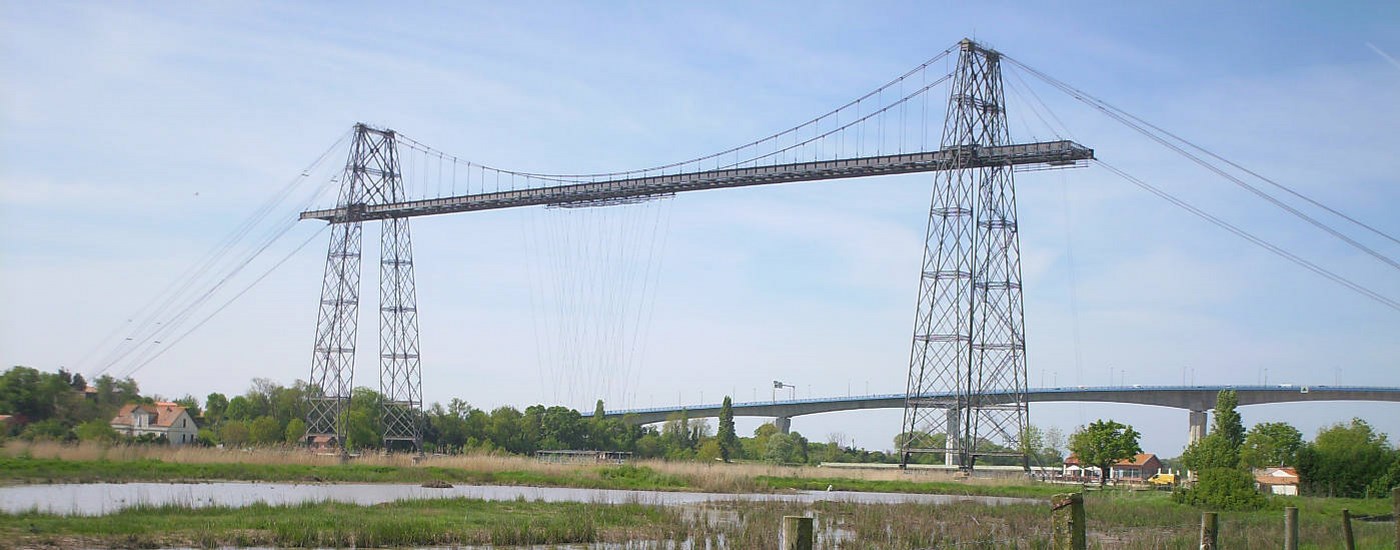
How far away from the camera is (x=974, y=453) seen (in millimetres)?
50188

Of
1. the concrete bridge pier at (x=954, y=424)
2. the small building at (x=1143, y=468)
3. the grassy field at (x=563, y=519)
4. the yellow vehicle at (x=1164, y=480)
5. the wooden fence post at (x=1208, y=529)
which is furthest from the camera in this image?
the small building at (x=1143, y=468)

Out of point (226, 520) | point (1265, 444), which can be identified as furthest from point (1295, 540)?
point (1265, 444)

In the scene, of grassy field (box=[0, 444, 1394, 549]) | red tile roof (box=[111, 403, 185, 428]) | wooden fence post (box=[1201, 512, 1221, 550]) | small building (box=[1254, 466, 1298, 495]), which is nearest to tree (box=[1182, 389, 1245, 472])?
small building (box=[1254, 466, 1298, 495])

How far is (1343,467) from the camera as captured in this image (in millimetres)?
53625

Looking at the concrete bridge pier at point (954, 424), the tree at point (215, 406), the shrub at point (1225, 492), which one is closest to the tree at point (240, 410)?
the tree at point (215, 406)

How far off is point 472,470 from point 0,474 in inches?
678

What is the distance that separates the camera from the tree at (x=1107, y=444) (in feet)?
199

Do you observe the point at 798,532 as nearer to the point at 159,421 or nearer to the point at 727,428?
the point at 159,421

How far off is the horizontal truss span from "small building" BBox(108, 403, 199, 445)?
1271 cm

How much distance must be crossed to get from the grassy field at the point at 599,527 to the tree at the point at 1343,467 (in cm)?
2627

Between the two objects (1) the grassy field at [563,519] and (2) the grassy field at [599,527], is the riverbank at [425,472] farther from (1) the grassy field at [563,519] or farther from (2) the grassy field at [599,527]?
(2) the grassy field at [599,527]

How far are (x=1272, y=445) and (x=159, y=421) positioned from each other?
5691 cm

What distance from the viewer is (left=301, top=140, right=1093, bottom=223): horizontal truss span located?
165 feet

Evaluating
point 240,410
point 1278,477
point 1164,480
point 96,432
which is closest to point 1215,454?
point 1278,477
